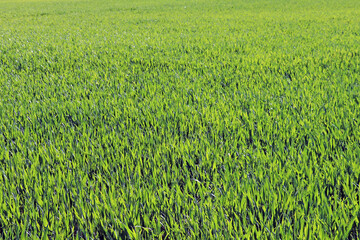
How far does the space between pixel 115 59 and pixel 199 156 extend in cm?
343

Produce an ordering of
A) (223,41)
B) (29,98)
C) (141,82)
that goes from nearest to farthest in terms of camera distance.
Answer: (29,98), (141,82), (223,41)

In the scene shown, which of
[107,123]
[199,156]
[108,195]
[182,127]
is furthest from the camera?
[107,123]

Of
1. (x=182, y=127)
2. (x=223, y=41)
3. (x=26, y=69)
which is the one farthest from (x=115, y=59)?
(x=182, y=127)

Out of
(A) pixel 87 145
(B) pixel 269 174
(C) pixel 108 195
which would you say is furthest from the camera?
(A) pixel 87 145

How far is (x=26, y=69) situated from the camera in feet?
14.3

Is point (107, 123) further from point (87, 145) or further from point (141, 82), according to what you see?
point (141, 82)

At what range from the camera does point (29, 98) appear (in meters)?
2.91

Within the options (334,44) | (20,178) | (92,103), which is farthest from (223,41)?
(20,178)

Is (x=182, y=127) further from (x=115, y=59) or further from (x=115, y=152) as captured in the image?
(x=115, y=59)

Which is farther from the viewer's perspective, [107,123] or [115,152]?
[107,123]

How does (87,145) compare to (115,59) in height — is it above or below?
below

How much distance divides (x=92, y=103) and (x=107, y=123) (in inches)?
16.3

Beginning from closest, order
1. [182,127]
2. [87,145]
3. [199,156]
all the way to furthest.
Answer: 1. [199,156]
2. [87,145]
3. [182,127]

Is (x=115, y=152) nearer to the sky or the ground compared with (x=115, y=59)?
nearer to the ground
